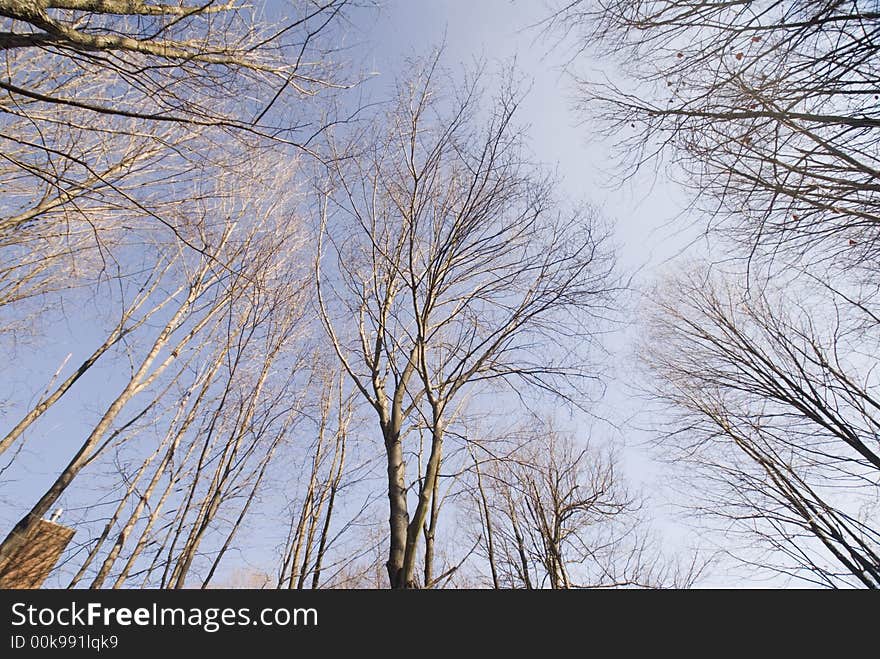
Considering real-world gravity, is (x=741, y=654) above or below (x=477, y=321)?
below

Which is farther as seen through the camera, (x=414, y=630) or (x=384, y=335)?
(x=384, y=335)

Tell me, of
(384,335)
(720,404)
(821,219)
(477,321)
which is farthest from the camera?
(720,404)

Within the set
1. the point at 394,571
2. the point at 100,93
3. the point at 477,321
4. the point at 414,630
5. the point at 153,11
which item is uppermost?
the point at 100,93

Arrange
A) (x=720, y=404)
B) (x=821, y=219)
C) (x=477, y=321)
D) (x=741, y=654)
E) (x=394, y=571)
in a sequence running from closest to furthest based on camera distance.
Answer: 1. (x=741, y=654)
2. (x=394, y=571)
3. (x=821, y=219)
4. (x=477, y=321)
5. (x=720, y=404)

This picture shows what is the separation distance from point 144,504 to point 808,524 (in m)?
8.54

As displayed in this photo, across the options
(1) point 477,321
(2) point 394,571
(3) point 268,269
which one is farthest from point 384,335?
(3) point 268,269

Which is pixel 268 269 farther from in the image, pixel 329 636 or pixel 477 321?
pixel 329 636

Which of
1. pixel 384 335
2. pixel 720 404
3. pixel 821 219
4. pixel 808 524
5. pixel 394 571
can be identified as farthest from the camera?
pixel 720 404

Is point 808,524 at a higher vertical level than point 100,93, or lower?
lower

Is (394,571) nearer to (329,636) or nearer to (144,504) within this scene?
(329,636)

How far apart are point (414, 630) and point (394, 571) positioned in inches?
35.2

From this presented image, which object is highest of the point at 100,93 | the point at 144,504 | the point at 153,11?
the point at 100,93

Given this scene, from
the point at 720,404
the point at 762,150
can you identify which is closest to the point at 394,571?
the point at 762,150

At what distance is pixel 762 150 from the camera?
2896 mm
